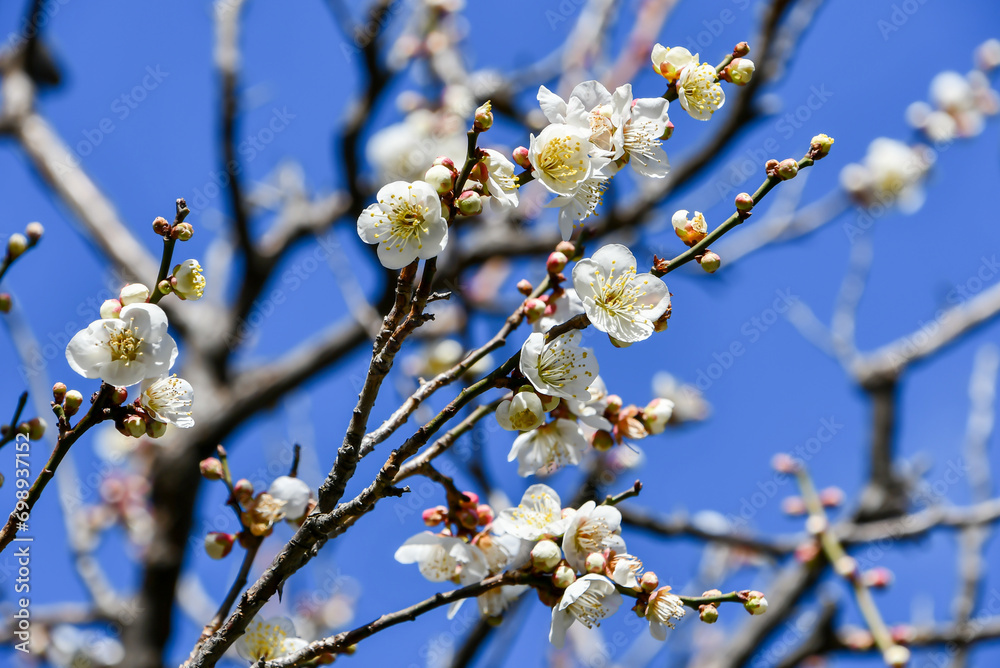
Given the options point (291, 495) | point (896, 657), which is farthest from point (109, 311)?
point (896, 657)

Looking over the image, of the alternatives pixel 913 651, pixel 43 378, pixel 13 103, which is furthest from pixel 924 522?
pixel 13 103

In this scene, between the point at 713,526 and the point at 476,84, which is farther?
the point at 476,84

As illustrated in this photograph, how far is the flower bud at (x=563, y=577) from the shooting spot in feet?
3.81

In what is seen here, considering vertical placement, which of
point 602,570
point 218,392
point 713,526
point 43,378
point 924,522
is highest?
point 218,392

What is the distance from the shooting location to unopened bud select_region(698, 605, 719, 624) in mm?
1126

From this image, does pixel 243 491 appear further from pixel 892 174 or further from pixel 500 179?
pixel 892 174

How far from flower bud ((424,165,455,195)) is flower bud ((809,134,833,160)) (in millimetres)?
580

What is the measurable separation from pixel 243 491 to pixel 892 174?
5.21m

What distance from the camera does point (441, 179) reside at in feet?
3.53

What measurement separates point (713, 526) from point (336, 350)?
90.7 inches

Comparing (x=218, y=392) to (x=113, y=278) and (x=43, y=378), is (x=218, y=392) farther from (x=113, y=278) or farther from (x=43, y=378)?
(x=43, y=378)

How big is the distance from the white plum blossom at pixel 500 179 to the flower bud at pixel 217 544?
805 millimetres

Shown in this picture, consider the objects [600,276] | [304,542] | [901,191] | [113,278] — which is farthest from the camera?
[901,191]

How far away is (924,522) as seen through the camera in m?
3.23
